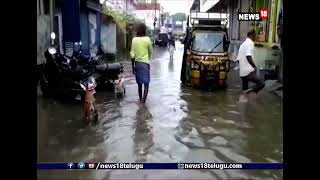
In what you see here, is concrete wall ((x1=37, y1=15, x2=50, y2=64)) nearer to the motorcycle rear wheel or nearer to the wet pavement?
the motorcycle rear wheel

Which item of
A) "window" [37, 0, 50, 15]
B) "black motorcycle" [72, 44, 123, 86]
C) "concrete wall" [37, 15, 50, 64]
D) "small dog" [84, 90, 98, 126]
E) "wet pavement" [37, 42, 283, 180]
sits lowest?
"wet pavement" [37, 42, 283, 180]

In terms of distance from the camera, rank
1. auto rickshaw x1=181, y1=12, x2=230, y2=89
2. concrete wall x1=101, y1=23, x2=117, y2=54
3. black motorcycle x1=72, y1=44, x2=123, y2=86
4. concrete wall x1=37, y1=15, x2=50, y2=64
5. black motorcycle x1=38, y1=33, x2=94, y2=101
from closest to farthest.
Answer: black motorcycle x1=38, y1=33, x2=94, y2=101, black motorcycle x1=72, y1=44, x2=123, y2=86, auto rickshaw x1=181, y1=12, x2=230, y2=89, concrete wall x1=37, y1=15, x2=50, y2=64, concrete wall x1=101, y1=23, x2=117, y2=54

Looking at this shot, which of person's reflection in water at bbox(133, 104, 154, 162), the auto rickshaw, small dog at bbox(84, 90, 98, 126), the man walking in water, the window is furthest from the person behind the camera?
the window

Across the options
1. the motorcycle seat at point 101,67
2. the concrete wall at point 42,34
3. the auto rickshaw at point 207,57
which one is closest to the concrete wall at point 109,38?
the concrete wall at point 42,34

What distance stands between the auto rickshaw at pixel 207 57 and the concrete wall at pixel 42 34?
403cm

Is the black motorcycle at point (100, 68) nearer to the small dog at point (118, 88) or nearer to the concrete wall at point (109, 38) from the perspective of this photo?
the small dog at point (118, 88)

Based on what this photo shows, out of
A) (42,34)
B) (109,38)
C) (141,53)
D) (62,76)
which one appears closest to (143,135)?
(141,53)

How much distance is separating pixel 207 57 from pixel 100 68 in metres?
2.94

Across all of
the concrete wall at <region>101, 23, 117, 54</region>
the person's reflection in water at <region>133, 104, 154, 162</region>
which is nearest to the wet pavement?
the person's reflection in water at <region>133, 104, 154, 162</region>

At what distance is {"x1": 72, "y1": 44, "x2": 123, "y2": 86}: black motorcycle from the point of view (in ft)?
33.0

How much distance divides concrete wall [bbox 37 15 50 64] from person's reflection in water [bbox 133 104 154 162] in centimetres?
462
